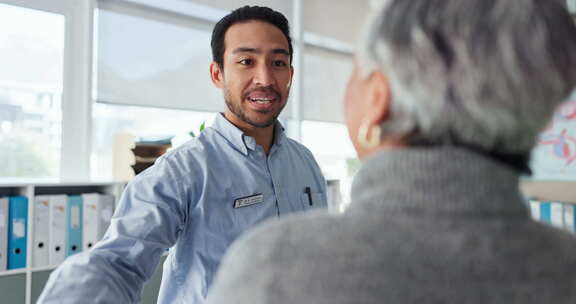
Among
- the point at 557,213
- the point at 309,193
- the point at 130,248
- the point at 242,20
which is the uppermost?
the point at 242,20

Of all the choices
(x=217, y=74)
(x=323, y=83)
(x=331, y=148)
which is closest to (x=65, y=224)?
(x=217, y=74)

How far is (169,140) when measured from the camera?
3006mm

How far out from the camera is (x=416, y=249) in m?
0.48

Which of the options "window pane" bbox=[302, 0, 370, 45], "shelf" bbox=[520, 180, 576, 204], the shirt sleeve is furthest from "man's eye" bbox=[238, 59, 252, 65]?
"window pane" bbox=[302, 0, 370, 45]

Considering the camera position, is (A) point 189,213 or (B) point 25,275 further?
(B) point 25,275

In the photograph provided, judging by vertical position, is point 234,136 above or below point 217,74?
below

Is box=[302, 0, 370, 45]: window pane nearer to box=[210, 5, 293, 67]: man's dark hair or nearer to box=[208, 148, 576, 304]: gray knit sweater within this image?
box=[210, 5, 293, 67]: man's dark hair

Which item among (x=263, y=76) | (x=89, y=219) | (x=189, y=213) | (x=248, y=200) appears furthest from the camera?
(x=89, y=219)

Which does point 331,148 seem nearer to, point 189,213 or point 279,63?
point 279,63

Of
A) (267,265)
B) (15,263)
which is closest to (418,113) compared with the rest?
(267,265)

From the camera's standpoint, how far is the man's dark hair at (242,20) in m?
1.55

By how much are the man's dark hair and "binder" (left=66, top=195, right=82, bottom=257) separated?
140 centimetres

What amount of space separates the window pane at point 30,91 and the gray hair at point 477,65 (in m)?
3.00

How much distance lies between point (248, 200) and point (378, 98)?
0.87m
